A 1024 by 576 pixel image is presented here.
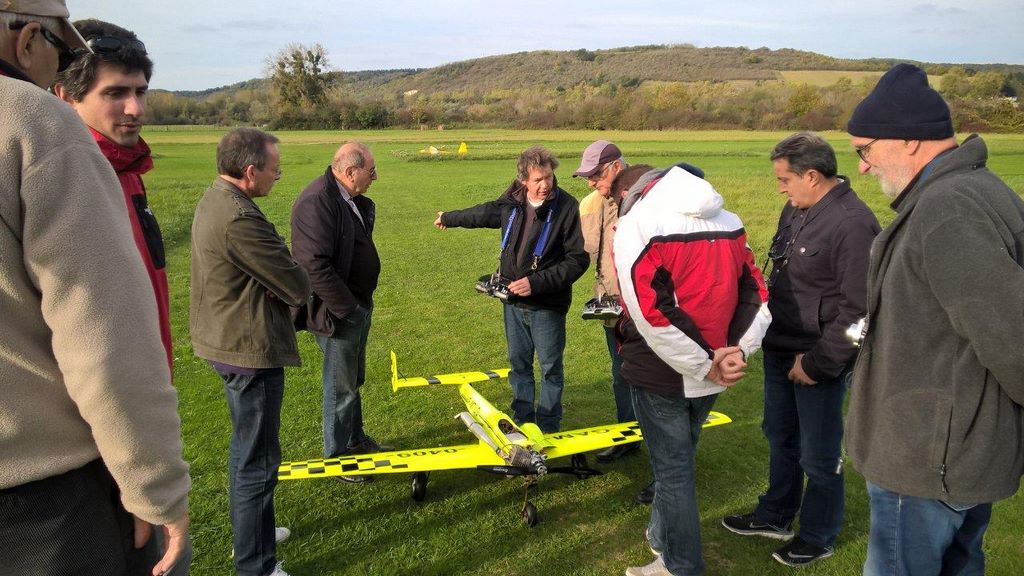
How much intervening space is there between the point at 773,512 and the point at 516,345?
2351mm

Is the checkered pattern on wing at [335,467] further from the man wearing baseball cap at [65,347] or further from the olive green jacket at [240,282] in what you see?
the man wearing baseball cap at [65,347]

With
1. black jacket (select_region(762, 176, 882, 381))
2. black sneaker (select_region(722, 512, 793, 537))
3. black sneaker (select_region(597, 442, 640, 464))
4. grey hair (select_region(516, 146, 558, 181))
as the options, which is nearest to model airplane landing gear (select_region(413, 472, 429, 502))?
black sneaker (select_region(597, 442, 640, 464))

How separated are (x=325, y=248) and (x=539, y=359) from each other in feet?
6.55

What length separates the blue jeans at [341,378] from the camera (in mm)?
4938

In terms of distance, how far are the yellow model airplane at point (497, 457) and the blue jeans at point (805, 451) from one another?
708mm

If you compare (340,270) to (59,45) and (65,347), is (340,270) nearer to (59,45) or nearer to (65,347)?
(59,45)

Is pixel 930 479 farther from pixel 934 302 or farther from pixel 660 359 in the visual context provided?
pixel 660 359

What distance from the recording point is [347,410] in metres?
5.00

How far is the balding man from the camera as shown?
4621 mm

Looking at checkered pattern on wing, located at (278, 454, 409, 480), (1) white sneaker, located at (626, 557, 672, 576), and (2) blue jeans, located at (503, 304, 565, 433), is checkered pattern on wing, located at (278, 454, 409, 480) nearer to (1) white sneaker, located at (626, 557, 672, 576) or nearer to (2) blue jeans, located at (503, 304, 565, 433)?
(2) blue jeans, located at (503, 304, 565, 433)

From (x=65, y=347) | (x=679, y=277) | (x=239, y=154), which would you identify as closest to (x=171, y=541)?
(x=65, y=347)

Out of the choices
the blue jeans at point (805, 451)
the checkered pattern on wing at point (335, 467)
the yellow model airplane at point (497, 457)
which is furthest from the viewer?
the yellow model airplane at point (497, 457)

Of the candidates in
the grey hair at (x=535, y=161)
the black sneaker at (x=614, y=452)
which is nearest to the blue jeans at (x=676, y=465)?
the black sneaker at (x=614, y=452)

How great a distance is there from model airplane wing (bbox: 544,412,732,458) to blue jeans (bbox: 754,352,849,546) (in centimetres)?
57
